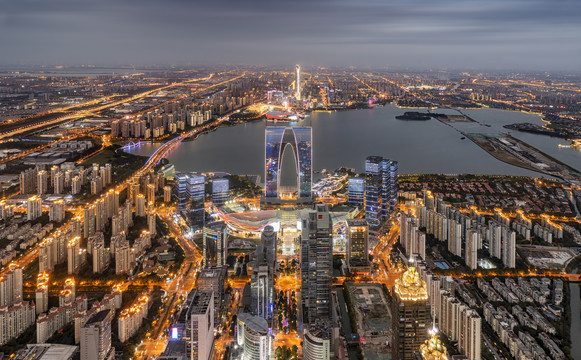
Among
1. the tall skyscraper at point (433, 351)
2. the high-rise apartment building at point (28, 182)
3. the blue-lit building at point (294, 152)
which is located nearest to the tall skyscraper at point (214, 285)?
the tall skyscraper at point (433, 351)

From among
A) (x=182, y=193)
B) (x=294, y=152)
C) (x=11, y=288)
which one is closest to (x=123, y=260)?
(x=11, y=288)

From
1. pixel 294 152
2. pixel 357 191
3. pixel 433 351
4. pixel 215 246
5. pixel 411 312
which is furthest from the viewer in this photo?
pixel 294 152

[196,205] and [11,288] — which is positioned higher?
[196,205]

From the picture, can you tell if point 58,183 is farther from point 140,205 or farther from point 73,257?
point 73,257

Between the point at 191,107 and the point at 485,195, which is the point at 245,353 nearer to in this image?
the point at 485,195

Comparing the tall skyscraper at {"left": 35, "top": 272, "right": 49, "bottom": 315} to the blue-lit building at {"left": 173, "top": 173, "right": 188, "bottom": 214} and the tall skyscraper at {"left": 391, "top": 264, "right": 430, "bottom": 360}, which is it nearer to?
the blue-lit building at {"left": 173, "top": 173, "right": 188, "bottom": 214}

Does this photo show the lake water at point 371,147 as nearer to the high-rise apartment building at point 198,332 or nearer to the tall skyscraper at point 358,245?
the tall skyscraper at point 358,245
